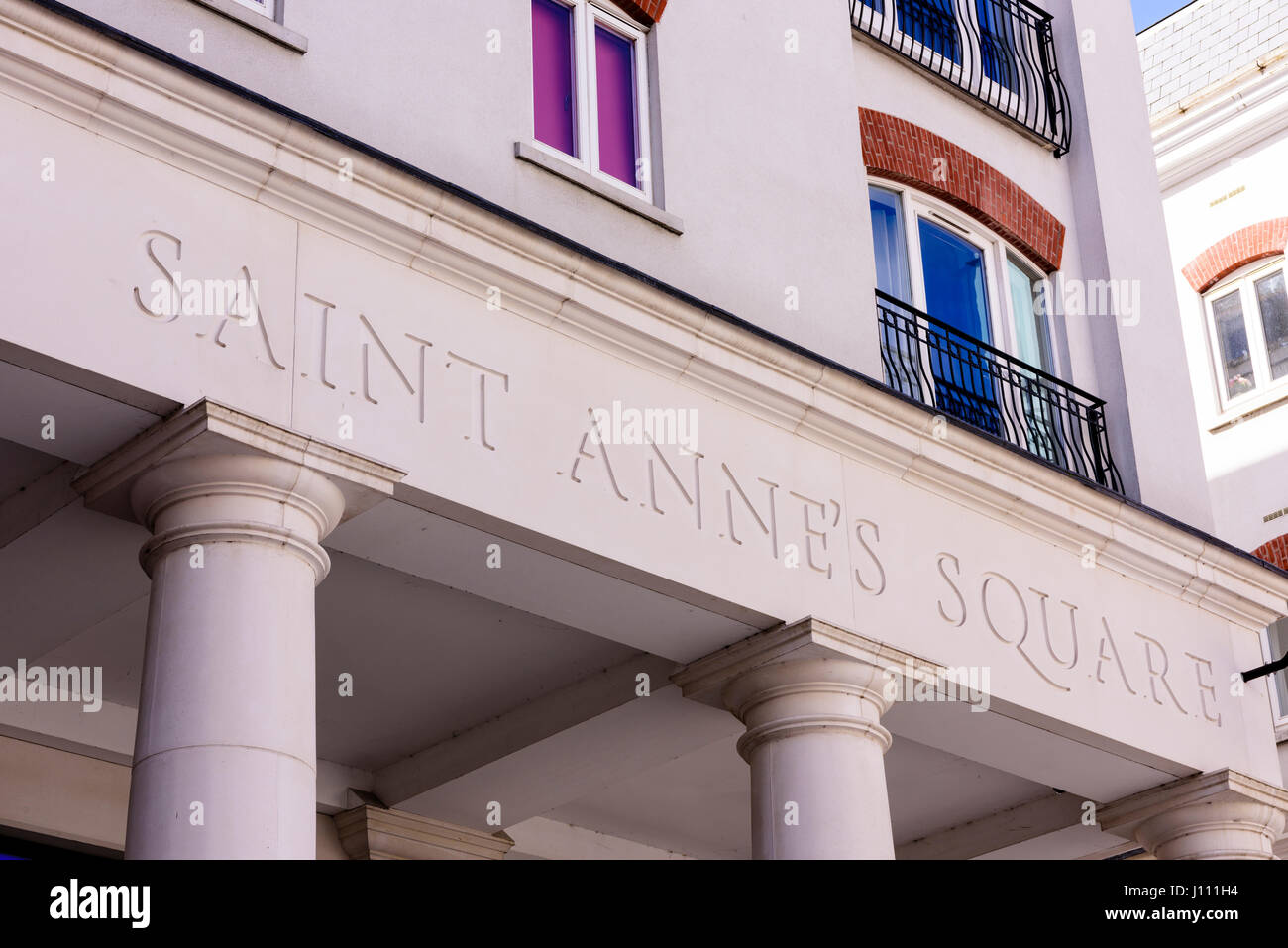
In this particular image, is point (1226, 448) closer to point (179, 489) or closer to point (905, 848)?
point (905, 848)

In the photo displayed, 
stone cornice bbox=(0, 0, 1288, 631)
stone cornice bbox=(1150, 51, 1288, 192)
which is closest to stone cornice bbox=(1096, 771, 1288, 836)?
stone cornice bbox=(0, 0, 1288, 631)

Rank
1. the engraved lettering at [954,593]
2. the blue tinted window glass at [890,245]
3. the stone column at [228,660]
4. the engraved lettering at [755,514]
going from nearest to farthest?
the stone column at [228,660] < the engraved lettering at [755,514] < the engraved lettering at [954,593] < the blue tinted window glass at [890,245]

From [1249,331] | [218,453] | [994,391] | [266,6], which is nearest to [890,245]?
[994,391]

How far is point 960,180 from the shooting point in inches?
521

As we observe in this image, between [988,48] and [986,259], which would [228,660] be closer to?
[986,259]

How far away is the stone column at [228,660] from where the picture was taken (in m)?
7.27

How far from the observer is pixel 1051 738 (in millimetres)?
11492

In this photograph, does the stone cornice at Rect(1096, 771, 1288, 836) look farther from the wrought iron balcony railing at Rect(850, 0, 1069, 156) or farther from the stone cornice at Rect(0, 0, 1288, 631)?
the wrought iron balcony railing at Rect(850, 0, 1069, 156)

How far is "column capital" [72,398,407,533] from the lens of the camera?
7.77 metres

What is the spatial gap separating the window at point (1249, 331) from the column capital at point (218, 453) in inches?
510

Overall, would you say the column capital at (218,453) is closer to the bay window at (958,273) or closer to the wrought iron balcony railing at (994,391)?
the wrought iron balcony railing at (994,391)

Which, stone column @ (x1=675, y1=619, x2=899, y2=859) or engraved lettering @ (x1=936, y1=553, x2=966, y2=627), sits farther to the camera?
engraved lettering @ (x1=936, y1=553, x2=966, y2=627)

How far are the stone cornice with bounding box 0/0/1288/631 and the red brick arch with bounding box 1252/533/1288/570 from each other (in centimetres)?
532

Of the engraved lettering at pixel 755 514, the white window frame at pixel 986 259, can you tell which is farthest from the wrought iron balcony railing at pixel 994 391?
the engraved lettering at pixel 755 514
